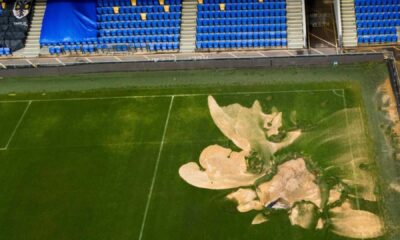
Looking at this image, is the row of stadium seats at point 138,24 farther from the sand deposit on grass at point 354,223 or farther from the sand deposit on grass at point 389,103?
the sand deposit on grass at point 354,223

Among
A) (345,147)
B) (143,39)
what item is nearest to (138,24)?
(143,39)

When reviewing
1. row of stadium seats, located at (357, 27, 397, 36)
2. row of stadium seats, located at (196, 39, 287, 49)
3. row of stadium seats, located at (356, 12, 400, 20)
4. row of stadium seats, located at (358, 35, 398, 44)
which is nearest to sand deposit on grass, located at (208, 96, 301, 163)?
row of stadium seats, located at (196, 39, 287, 49)

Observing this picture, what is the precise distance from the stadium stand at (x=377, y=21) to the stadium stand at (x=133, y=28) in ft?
52.5

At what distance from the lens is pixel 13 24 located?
151 feet

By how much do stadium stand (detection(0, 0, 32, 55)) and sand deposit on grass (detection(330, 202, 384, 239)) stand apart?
31980 millimetres

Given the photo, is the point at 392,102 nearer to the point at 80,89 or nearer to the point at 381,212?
the point at 381,212

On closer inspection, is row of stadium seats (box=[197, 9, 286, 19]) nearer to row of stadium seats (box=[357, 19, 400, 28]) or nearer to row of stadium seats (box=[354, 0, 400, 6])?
row of stadium seats (box=[354, 0, 400, 6])

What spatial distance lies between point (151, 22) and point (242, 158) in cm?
1783

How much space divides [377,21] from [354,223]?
21087 millimetres

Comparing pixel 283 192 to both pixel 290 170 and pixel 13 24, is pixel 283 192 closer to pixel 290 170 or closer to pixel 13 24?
pixel 290 170

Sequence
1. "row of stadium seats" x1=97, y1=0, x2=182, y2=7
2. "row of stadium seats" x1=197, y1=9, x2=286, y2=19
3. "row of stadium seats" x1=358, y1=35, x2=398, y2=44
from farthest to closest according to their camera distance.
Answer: "row of stadium seats" x1=97, y1=0, x2=182, y2=7, "row of stadium seats" x1=197, y1=9, x2=286, y2=19, "row of stadium seats" x1=358, y1=35, x2=398, y2=44

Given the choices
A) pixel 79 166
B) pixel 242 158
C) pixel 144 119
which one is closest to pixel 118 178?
pixel 79 166

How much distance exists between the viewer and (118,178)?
3312 cm

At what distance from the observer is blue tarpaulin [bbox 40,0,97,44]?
4459 cm
